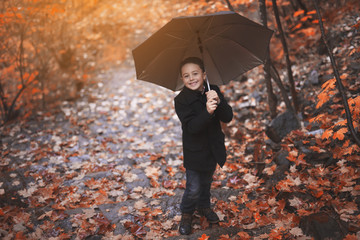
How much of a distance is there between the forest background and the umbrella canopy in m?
0.84

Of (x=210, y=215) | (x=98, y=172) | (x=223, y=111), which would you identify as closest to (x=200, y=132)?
(x=223, y=111)

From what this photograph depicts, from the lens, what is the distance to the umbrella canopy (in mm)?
2801

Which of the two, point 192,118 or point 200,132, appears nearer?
point 192,118

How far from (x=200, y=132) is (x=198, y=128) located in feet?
0.86

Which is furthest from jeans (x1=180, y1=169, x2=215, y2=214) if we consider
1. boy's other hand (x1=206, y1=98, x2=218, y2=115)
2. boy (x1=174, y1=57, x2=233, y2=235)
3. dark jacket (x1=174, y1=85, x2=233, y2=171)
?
boy's other hand (x1=206, y1=98, x2=218, y2=115)

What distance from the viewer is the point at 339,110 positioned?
4621mm

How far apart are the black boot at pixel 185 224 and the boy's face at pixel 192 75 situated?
1649mm

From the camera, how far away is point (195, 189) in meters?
3.26

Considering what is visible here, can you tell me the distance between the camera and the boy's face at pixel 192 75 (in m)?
2.89

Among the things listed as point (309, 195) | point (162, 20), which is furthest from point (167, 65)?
point (162, 20)

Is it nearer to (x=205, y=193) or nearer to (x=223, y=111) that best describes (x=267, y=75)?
(x=223, y=111)

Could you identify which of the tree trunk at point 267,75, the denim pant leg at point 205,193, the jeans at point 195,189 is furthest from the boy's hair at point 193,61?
the tree trunk at point 267,75

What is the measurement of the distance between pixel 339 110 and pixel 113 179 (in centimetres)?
416

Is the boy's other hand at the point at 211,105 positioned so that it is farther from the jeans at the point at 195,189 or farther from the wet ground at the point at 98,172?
the wet ground at the point at 98,172
